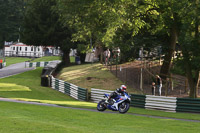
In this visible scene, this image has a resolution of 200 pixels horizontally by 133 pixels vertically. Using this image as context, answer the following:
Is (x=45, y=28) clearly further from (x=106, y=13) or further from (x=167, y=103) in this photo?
(x=167, y=103)

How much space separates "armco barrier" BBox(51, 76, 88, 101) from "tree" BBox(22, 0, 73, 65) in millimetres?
12377

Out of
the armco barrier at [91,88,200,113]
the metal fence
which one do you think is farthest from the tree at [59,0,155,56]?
the metal fence

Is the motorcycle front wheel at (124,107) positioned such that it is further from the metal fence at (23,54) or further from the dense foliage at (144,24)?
the metal fence at (23,54)

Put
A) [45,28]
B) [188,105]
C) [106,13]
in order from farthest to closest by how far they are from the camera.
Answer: [45,28] → [106,13] → [188,105]

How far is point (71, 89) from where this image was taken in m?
33.6

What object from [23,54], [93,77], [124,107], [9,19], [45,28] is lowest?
[124,107]

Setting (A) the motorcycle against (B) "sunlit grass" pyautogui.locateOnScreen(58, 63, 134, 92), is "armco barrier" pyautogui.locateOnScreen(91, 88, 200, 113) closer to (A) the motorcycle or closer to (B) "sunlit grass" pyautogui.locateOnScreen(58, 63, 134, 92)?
(A) the motorcycle

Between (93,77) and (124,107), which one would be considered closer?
(124,107)

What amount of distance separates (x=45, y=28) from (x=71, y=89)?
19418 millimetres

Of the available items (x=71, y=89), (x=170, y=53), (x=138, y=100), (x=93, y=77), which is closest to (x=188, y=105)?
(x=138, y=100)

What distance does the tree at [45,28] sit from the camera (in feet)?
165

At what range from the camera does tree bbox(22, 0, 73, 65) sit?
50188mm

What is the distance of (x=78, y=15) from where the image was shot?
3019 cm

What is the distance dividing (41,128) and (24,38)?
140 ft
